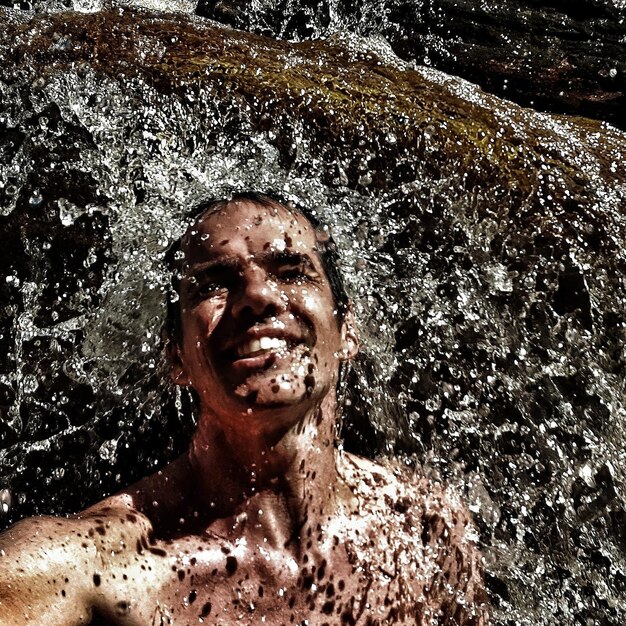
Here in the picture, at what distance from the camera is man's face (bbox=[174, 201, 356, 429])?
274 cm

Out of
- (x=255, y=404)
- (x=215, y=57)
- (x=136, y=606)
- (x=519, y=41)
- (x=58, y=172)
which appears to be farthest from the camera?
(x=519, y=41)

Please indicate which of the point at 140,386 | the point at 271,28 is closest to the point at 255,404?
the point at 140,386

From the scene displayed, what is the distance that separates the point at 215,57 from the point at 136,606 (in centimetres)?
244

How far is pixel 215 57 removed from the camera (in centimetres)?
404

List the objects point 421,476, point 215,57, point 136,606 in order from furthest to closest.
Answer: point 215,57 → point 421,476 → point 136,606

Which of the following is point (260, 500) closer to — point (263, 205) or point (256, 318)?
point (256, 318)

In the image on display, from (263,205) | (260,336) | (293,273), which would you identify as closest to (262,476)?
(260,336)

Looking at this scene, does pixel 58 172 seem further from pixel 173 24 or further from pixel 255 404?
pixel 255 404

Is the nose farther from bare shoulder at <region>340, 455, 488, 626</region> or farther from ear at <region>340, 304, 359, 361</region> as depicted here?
bare shoulder at <region>340, 455, 488, 626</region>

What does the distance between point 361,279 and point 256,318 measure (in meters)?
1.16

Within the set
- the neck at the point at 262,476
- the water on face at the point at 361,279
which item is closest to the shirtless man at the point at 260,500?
the neck at the point at 262,476

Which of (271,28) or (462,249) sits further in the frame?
(271,28)

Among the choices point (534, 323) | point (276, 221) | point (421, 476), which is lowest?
point (421, 476)

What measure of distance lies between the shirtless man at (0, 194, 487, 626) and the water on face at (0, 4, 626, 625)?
679 mm
